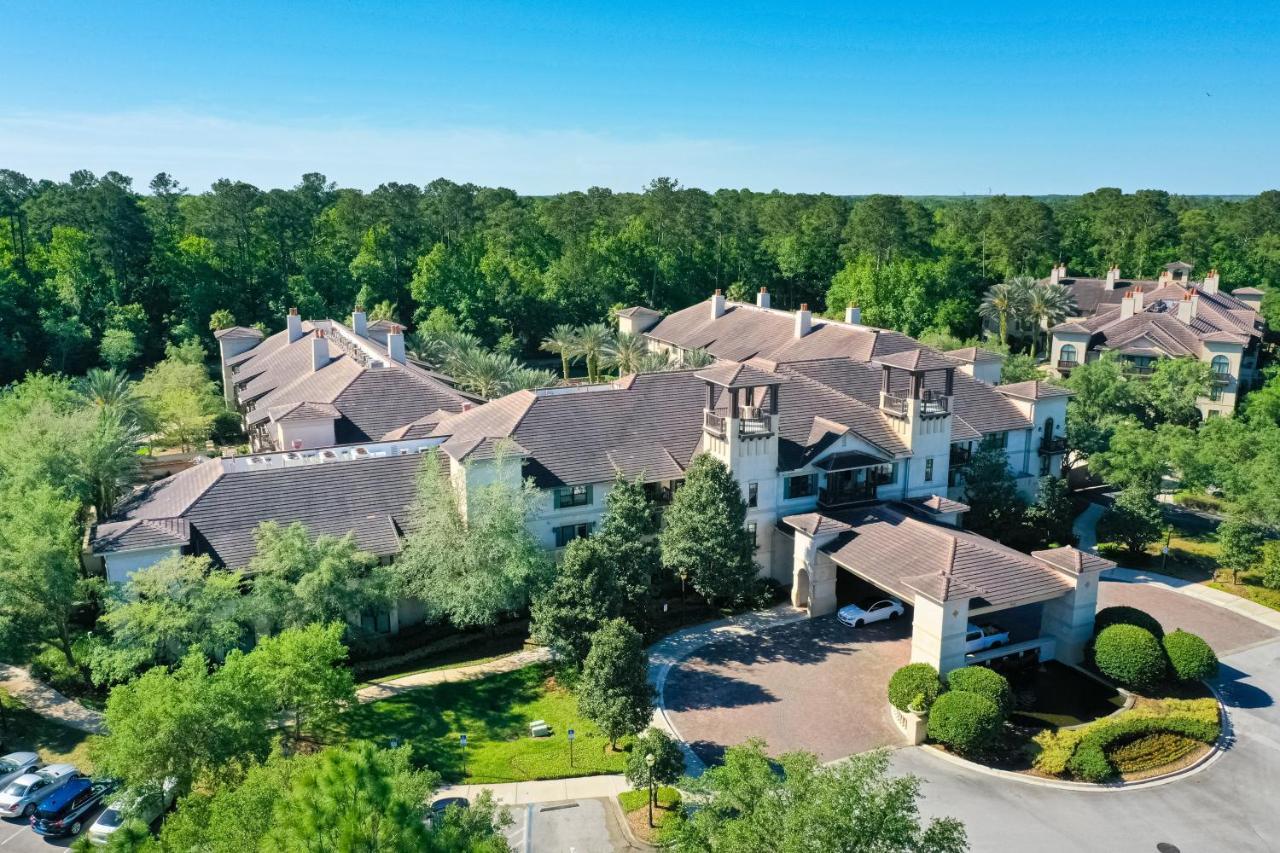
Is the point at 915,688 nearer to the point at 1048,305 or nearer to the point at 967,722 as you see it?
the point at 967,722

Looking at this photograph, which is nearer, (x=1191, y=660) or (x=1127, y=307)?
(x=1191, y=660)

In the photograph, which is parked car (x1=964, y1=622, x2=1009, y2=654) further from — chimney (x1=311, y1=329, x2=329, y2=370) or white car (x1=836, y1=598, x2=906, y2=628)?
chimney (x1=311, y1=329, x2=329, y2=370)

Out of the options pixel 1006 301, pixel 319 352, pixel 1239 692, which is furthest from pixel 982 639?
pixel 1006 301

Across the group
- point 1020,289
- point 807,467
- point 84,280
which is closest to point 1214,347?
point 1020,289

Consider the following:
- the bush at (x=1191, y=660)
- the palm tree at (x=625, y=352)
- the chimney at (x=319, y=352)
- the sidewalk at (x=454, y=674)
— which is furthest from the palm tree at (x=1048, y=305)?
the sidewalk at (x=454, y=674)

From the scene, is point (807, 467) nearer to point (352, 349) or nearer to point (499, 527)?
point (499, 527)

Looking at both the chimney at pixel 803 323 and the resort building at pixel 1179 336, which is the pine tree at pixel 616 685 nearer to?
the chimney at pixel 803 323
